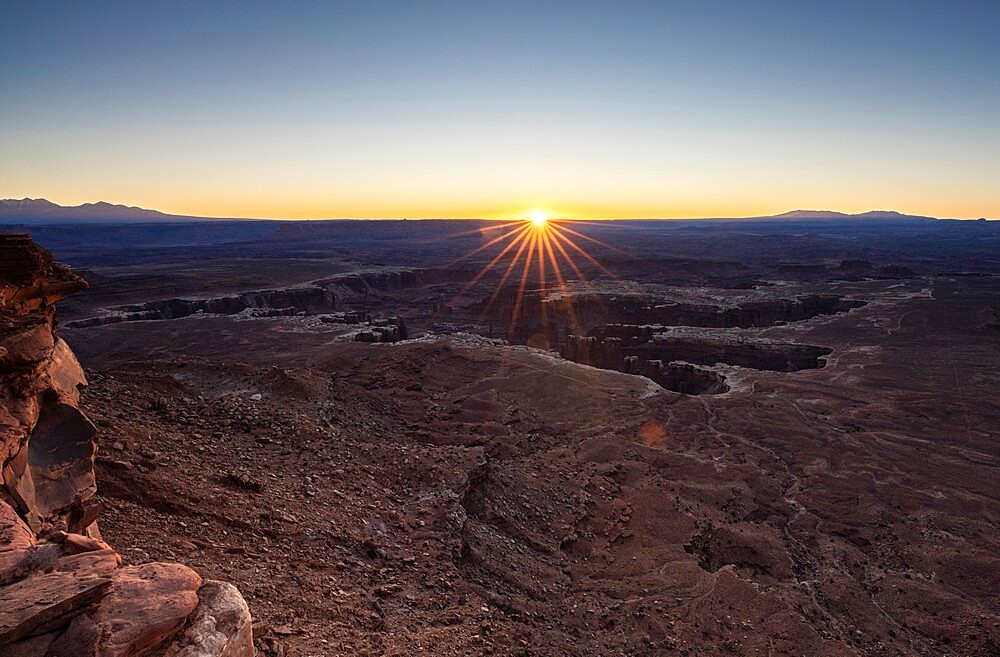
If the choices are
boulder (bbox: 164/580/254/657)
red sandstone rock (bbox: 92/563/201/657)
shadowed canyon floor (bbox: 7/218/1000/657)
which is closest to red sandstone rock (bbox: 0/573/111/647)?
red sandstone rock (bbox: 92/563/201/657)

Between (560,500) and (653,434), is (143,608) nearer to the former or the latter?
(560,500)

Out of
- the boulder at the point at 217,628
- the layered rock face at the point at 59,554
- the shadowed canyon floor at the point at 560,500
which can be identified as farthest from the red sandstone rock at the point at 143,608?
the shadowed canyon floor at the point at 560,500

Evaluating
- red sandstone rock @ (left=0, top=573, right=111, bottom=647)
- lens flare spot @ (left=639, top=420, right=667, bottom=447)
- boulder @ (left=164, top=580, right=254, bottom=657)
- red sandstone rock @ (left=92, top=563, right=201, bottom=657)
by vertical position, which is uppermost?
red sandstone rock @ (left=0, top=573, right=111, bottom=647)

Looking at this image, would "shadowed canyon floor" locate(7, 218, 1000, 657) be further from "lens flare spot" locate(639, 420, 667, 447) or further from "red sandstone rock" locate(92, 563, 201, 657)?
"red sandstone rock" locate(92, 563, 201, 657)

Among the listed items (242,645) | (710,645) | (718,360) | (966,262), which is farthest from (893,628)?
(966,262)

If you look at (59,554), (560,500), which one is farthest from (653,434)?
(59,554)

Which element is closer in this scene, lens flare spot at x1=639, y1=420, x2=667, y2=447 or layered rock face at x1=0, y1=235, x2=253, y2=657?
layered rock face at x1=0, y1=235, x2=253, y2=657

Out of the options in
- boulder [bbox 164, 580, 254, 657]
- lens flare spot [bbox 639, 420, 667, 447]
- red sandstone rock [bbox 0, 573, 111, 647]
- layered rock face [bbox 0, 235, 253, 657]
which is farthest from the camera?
lens flare spot [bbox 639, 420, 667, 447]

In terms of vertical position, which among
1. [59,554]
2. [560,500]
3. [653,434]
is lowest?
[653,434]

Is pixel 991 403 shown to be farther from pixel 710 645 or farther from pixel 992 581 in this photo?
pixel 710 645
